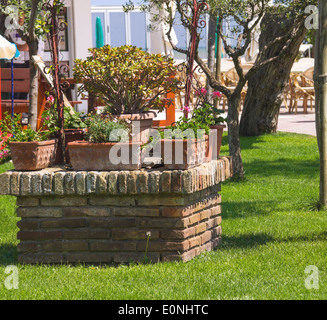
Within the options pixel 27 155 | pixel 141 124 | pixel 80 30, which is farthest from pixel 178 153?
pixel 80 30

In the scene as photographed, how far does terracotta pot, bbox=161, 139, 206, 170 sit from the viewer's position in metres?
4.73

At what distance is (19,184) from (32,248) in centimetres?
48

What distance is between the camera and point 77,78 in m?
5.52

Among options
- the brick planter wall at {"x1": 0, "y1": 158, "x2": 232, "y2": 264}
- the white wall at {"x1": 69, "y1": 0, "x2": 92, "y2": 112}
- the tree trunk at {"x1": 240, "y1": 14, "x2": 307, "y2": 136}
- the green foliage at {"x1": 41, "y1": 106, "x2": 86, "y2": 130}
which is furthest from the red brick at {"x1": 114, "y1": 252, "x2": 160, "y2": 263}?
the white wall at {"x1": 69, "y1": 0, "x2": 92, "y2": 112}

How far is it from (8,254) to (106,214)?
96cm

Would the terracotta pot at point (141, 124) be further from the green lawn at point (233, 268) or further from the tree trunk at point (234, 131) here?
the tree trunk at point (234, 131)

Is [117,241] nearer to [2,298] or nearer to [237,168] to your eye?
[2,298]

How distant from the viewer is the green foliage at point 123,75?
538 centimetres

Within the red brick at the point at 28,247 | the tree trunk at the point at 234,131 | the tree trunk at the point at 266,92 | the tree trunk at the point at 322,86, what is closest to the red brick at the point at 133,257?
the red brick at the point at 28,247

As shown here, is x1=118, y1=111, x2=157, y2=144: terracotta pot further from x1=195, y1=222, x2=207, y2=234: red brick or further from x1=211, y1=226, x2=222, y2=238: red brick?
x1=211, y1=226, x2=222, y2=238: red brick

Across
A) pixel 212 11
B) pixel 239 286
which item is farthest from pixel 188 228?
pixel 212 11

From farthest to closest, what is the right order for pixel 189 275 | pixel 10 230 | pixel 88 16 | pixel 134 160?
pixel 88 16
pixel 10 230
pixel 134 160
pixel 189 275

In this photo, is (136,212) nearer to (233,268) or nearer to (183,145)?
(183,145)

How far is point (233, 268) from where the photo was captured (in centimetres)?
471
